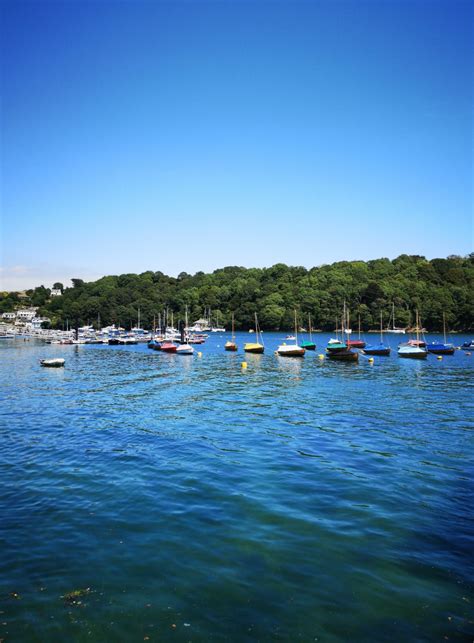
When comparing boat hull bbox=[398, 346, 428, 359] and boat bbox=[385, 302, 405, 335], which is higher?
boat bbox=[385, 302, 405, 335]

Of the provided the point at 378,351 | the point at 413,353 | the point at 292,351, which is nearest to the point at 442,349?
the point at 413,353

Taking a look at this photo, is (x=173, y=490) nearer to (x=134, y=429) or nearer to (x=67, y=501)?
(x=67, y=501)

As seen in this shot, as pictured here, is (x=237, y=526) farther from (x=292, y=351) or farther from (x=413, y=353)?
(x=413, y=353)

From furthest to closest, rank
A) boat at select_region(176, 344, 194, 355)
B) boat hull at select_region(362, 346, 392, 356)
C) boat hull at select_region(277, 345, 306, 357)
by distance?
1. boat at select_region(176, 344, 194, 355)
2. boat hull at select_region(362, 346, 392, 356)
3. boat hull at select_region(277, 345, 306, 357)

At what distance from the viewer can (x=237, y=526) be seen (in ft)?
42.3

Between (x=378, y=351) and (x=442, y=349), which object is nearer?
(x=442, y=349)

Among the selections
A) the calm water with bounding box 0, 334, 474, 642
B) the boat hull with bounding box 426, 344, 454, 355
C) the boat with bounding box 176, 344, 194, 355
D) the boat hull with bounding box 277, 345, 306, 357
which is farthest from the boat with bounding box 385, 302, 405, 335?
the calm water with bounding box 0, 334, 474, 642

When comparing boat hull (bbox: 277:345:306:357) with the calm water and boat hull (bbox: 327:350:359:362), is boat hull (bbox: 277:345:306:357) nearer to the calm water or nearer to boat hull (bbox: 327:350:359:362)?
boat hull (bbox: 327:350:359:362)

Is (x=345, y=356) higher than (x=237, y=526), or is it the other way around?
(x=237, y=526)

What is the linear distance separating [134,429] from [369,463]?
13.2 meters

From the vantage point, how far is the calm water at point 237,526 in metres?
8.77

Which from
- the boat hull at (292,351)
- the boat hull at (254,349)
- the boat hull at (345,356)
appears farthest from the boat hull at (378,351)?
the boat hull at (254,349)

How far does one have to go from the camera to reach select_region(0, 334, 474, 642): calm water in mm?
8773

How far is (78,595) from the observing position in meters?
9.48
